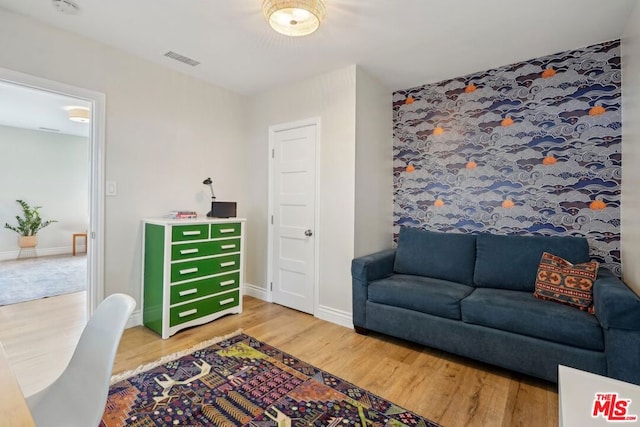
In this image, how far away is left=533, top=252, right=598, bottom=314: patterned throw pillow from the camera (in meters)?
2.04

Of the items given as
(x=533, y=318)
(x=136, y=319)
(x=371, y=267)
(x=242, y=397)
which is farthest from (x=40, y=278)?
(x=533, y=318)

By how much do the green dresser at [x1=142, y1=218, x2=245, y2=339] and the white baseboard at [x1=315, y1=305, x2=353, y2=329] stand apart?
35.2 inches

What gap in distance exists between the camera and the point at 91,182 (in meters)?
2.60

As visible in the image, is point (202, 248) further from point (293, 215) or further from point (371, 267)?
A: point (371, 267)

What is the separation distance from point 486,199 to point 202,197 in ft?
9.79

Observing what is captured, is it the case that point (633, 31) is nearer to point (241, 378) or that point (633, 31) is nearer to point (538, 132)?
point (538, 132)

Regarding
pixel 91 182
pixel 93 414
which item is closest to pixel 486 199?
pixel 93 414

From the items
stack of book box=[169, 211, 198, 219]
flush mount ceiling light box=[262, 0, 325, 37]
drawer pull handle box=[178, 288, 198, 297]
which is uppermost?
flush mount ceiling light box=[262, 0, 325, 37]

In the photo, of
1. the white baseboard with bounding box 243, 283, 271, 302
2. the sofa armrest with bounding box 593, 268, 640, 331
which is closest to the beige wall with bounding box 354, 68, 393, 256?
the white baseboard with bounding box 243, 283, 271, 302

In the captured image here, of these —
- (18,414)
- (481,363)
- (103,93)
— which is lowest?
(481,363)

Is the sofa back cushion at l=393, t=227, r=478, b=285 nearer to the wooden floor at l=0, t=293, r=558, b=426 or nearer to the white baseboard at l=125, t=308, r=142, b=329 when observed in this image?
the wooden floor at l=0, t=293, r=558, b=426

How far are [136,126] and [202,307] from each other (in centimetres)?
182

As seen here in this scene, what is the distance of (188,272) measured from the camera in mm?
2773

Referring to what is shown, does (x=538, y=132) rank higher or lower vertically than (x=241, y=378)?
higher
